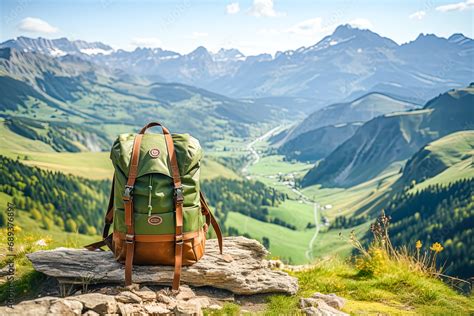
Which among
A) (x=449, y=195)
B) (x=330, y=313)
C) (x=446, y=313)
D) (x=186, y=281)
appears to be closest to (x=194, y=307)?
(x=186, y=281)

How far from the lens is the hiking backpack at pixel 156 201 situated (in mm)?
7938

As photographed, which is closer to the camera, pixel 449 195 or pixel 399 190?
pixel 449 195

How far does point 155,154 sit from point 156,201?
96cm

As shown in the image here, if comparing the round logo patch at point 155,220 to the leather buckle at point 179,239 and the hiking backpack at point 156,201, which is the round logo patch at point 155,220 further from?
the leather buckle at point 179,239

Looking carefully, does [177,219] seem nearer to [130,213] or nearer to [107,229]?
[130,213]

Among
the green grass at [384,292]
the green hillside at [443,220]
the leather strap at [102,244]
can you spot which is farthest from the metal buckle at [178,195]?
the green hillside at [443,220]

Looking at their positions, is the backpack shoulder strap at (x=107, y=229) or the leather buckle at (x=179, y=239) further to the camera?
→ the backpack shoulder strap at (x=107, y=229)

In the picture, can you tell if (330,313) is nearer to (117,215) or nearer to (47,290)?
(117,215)

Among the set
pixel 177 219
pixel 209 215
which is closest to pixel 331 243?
pixel 209 215

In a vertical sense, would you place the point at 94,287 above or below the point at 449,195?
above

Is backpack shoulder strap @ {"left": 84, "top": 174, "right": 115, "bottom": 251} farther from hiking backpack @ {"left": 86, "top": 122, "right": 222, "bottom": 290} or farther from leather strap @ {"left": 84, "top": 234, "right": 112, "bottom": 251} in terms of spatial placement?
hiking backpack @ {"left": 86, "top": 122, "right": 222, "bottom": 290}

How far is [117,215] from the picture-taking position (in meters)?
8.21

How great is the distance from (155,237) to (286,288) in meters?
3.12

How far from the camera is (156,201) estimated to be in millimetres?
7961
